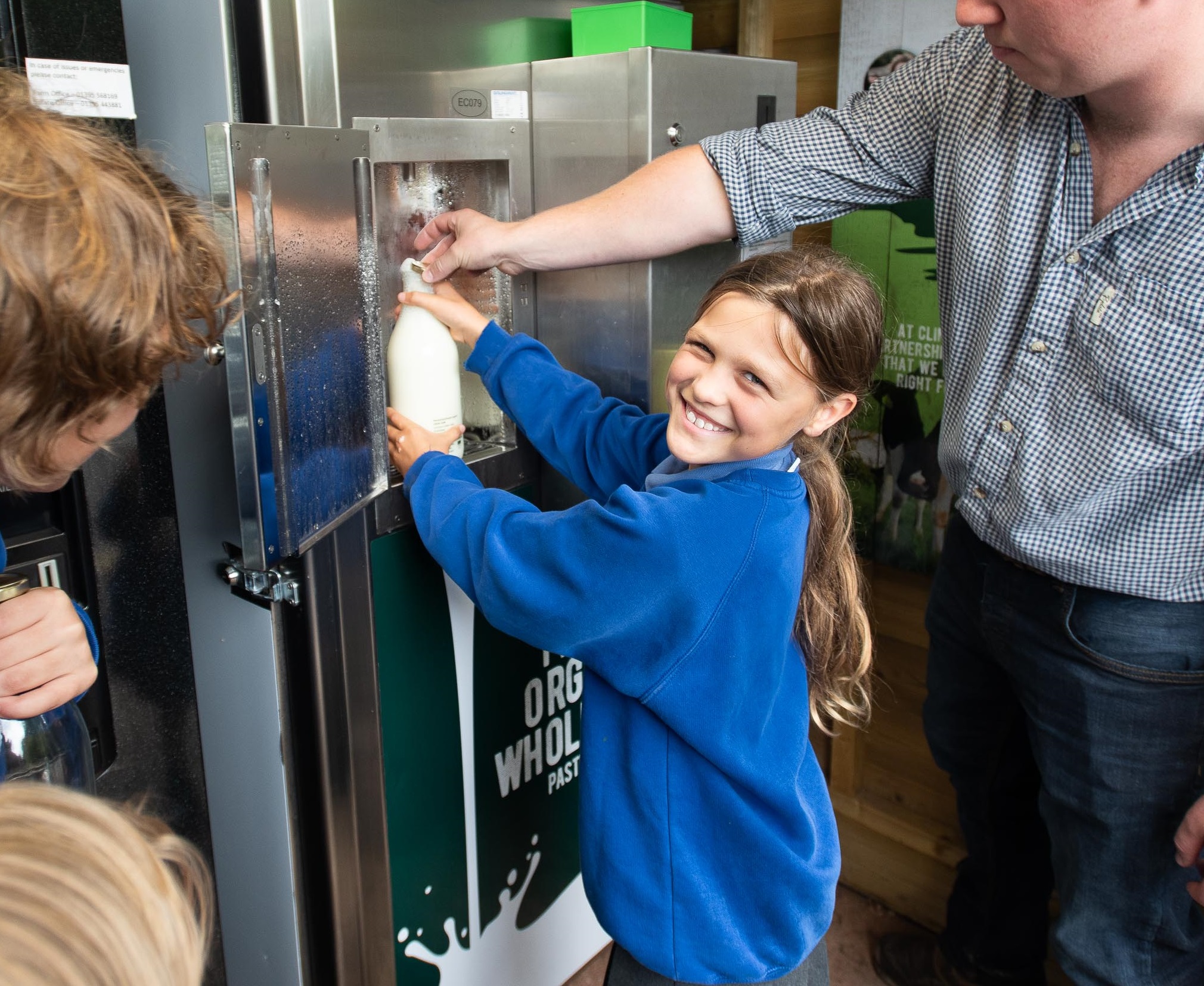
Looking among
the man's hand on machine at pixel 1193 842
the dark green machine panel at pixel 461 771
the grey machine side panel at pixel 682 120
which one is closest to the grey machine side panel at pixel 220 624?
the dark green machine panel at pixel 461 771

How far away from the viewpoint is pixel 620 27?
1.46 m

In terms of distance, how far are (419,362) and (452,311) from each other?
82mm

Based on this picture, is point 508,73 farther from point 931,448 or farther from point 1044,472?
point 931,448

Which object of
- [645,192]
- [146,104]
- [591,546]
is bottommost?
[591,546]

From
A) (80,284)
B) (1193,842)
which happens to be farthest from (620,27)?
(1193,842)

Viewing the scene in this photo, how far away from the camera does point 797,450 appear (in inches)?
51.3

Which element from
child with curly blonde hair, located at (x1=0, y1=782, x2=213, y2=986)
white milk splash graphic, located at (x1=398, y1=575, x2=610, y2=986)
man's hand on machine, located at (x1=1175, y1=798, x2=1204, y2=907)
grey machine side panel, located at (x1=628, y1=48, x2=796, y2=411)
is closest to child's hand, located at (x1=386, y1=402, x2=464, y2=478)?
white milk splash graphic, located at (x1=398, y1=575, x2=610, y2=986)

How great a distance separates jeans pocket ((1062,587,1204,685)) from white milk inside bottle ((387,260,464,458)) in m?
0.83

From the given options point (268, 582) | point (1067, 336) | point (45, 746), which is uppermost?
point (1067, 336)

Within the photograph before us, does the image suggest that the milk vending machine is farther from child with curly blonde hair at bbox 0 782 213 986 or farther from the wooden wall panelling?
child with curly blonde hair at bbox 0 782 213 986

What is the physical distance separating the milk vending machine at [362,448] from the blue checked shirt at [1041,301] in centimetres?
21

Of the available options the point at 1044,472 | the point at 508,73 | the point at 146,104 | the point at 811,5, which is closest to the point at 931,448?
the point at 1044,472

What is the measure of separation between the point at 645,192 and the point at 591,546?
1.71ft

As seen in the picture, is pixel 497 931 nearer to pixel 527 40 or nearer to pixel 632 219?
pixel 632 219
